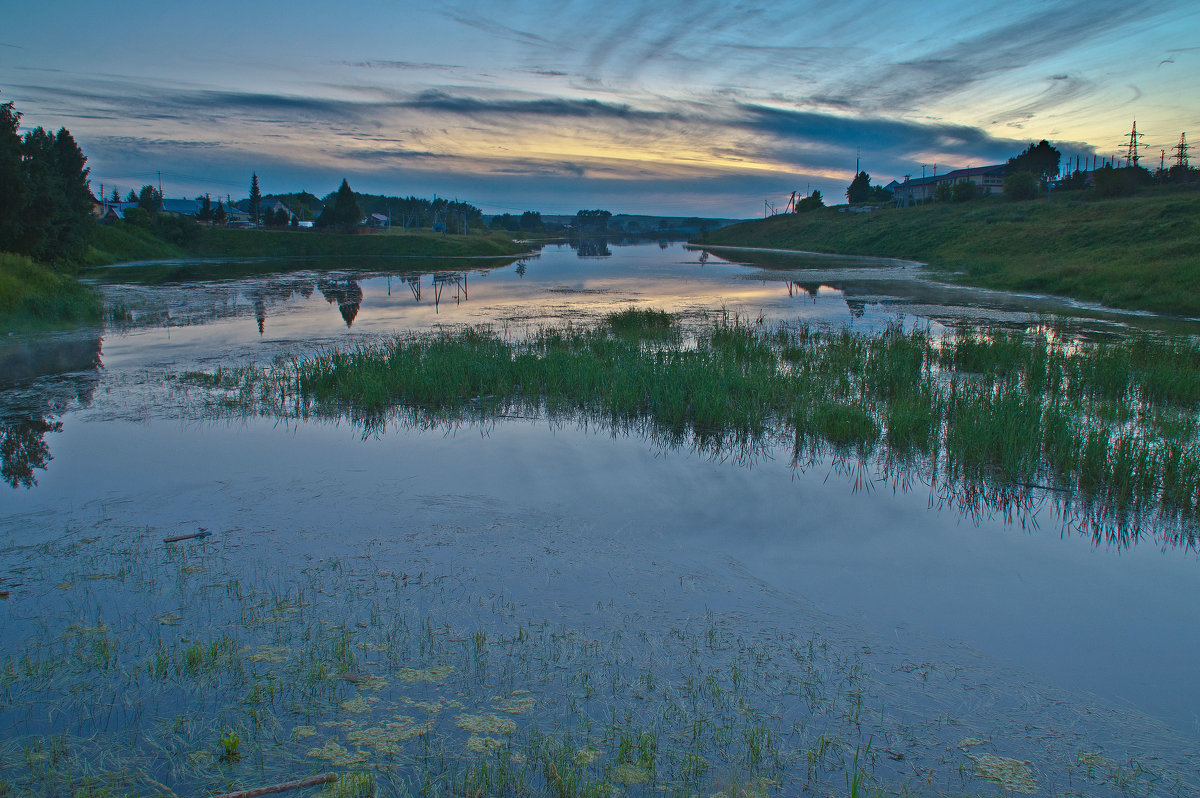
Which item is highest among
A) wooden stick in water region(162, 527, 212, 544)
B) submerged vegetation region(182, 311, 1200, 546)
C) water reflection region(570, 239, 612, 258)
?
water reflection region(570, 239, 612, 258)

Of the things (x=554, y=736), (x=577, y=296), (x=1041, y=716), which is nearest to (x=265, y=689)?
(x=554, y=736)

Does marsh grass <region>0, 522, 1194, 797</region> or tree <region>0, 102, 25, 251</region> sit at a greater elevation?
tree <region>0, 102, 25, 251</region>

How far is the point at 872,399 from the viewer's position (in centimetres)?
1113

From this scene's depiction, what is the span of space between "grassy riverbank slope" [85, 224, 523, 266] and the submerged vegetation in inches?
1868

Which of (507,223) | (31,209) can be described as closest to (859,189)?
(507,223)

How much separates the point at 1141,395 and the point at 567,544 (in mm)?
9941

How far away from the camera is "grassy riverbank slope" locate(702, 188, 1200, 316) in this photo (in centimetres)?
2224

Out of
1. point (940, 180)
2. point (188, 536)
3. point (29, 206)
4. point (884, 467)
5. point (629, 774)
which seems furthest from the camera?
point (940, 180)

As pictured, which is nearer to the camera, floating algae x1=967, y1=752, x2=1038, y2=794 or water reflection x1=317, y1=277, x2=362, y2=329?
floating algae x1=967, y1=752, x2=1038, y2=794

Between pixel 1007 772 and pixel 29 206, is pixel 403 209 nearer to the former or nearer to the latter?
pixel 29 206

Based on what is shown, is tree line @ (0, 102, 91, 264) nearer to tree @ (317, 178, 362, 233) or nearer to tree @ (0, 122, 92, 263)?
tree @ (0, 122, 92, 263)

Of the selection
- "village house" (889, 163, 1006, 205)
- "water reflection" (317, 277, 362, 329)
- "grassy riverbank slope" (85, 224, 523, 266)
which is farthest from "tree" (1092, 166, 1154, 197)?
"water reflection" (317, 277, 362, 329)

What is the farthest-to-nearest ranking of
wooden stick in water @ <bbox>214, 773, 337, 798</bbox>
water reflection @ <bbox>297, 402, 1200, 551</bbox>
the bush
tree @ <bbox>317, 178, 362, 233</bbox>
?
tree @ <bbox>317, 178, 362, 233</bbox>
the bush
water reflection @ <bbox>297, 402, 1200, 551</bbox>
wooden stick in water @ <bbox>214, 773, 337, 798</bbox>

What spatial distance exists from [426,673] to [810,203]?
105985 millimetres
